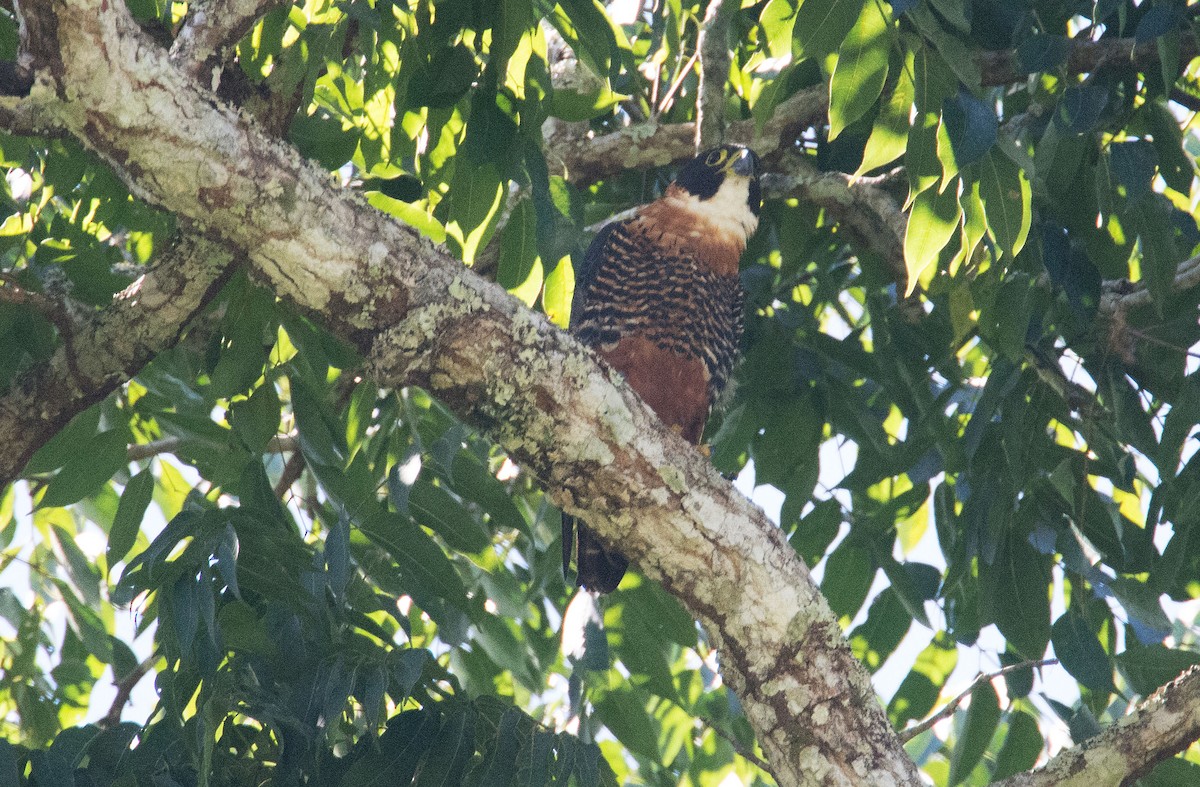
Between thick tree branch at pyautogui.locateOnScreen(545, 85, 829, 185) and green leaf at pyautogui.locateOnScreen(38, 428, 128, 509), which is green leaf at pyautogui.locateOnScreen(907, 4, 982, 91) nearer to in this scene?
thick tree branch at pyautogui.locateOnScreen(545, 85, 829, 185)

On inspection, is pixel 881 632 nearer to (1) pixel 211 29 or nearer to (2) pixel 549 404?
(2) pixel 549 404

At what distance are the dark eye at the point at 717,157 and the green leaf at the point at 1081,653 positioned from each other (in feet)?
5.62

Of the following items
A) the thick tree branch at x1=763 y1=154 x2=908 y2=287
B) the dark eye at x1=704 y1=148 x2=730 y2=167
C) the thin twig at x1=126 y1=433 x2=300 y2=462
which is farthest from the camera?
the dark eye at x1=704 y1=148 x2=730 y2=167

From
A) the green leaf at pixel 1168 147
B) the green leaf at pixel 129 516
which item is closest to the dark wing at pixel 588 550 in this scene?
the green leaf at pixel 129 516

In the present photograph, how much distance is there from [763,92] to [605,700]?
1438 millimetres

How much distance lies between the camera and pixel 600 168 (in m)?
3.75

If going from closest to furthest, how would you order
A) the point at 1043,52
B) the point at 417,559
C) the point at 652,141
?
1. the point at 417,559
2. the point at 1043,52
3. the point at 652,141

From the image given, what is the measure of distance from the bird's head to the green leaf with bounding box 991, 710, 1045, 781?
176 centimetres

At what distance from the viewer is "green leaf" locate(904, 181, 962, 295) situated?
2344mm

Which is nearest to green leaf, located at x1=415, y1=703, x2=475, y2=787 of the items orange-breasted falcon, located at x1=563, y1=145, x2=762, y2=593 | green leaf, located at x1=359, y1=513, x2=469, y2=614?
green leaf, located at x1=359, y1=513, x2=469, y2=614

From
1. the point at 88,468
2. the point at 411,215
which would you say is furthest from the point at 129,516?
the point at 411,215

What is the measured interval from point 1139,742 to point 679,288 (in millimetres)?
2092

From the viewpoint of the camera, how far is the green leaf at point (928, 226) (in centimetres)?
234

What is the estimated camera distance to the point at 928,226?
2.36 m
